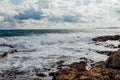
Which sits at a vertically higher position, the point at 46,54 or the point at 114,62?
the point at 114,62

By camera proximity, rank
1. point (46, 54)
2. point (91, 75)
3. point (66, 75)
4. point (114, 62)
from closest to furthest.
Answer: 1. point (91, 75)
2. point (66, 75)
3. point (114, 62)
4. point (46, 54)

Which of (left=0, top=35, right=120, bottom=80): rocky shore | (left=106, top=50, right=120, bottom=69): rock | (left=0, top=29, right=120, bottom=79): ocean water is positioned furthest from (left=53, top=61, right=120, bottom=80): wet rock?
(left=0, top=29, right=120, bottom=79): ocean water

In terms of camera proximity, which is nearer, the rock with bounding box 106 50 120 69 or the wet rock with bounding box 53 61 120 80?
the wet rock with bounding box 53 61 120 80

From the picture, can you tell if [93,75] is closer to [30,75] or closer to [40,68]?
[30,75]

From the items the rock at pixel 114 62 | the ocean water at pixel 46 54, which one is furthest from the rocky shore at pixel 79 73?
the ocean water at pixel 46 54

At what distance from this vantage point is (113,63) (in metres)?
17.7

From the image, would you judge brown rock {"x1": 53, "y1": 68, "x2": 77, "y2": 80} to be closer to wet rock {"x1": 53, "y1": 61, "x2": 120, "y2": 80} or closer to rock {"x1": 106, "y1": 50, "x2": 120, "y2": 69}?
wet rock {"x1": 53, "y1": 61, "x2": 120, "y2": 80}

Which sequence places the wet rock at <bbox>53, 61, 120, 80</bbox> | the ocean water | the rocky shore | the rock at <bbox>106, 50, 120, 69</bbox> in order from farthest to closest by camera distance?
the ocean water → the rock at <bbox>106, 50, 120, 69</bbox> → the rocky shore → the wet rock at <bbox>53, 61, 120, 80</bbox>

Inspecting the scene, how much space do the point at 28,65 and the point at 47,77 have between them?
16.2ft

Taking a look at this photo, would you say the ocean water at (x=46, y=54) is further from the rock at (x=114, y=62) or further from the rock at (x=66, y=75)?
the rock at (x=114, y=62)

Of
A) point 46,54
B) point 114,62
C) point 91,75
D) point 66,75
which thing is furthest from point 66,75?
point 46,54

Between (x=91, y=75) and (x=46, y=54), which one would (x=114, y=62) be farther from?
(x=46, y=54)

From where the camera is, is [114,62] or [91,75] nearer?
[91,75]

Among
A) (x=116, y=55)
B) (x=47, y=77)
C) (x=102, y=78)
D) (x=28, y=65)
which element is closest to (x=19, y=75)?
(x=47, y=77)
